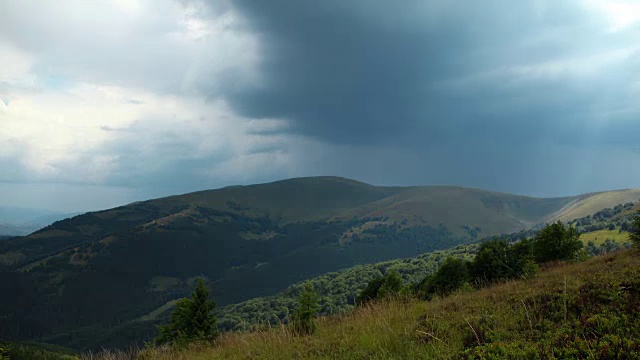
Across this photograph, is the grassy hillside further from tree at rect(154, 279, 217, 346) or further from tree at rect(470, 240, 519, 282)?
tree at rect(470, 240, 519, 282)

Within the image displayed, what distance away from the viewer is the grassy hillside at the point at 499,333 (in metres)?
5.00

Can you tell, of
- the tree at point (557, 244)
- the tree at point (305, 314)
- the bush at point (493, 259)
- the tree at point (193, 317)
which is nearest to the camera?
the tree at point (305, 314)

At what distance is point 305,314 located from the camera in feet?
34.7

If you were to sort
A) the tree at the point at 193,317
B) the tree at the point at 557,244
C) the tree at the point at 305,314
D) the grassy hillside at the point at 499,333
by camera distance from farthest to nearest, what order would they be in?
the tree at the point at 557,244, the tree at the point at 193,317, the tree at the point at 305,314, the grassy hillside at the point at 499,333

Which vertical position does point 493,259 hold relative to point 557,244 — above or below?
below

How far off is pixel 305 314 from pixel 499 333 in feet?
19.6

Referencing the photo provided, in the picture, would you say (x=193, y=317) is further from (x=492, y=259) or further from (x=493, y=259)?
(x=492, y=259)

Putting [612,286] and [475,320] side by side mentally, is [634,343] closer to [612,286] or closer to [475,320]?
[475,320]

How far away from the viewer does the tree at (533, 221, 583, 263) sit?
31.6 m

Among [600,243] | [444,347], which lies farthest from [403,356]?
[600,243]

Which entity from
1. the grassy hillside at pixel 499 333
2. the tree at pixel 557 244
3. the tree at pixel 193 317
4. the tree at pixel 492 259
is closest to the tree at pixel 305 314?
the grassy hillside at pixel 499 333

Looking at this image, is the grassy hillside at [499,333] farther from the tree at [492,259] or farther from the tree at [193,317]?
the tree at [492,259]

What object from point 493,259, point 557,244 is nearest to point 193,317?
point 493,259

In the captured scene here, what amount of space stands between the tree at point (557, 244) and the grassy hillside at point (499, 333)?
2777 cm
